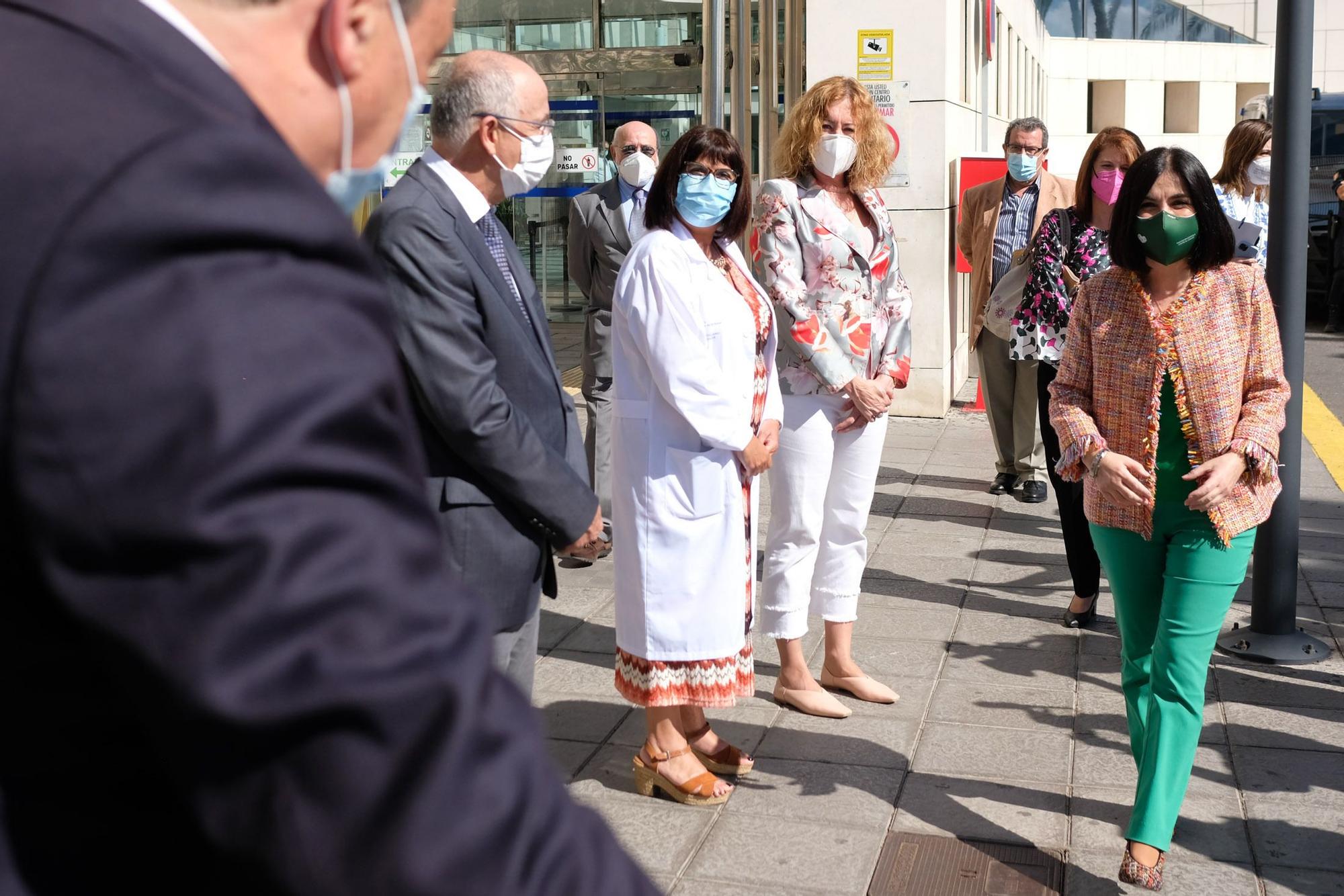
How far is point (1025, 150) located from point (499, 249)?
18.8 feet

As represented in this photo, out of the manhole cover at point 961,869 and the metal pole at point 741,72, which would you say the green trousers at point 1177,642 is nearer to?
the manhole cover at point 961,869

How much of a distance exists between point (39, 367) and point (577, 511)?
102 inches

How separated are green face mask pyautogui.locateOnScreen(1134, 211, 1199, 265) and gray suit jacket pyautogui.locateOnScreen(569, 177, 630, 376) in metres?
3.84

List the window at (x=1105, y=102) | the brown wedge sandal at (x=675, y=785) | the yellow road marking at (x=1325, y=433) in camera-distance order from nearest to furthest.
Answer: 1. the brown wedge sandal at (x=675, y=785)
2. the yellow road marking at (x=1325, y=433)
3. the window at (x=1105, y=102)

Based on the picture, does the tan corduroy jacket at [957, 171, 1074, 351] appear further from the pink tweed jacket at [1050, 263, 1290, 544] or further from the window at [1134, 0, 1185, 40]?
the window at [1134, 0, 1185, 40]

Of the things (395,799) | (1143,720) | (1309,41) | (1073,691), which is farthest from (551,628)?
(395,799)

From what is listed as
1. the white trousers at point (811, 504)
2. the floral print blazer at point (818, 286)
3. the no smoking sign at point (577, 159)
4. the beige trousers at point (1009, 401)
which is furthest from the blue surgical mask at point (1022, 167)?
the no smoking sign at point (577, 159)

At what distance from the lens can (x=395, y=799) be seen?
0.72 meters

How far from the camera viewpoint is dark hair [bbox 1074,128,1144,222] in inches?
241

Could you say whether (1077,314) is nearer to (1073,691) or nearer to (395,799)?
(1073,691)

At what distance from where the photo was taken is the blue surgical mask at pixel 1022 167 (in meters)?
8.35

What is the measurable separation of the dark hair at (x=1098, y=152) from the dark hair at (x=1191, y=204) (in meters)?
2.13

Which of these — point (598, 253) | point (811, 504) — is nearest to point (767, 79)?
point (598, 253)

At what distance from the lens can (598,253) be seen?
24.4 ft
